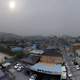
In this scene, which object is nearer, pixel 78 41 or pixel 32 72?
pixel 32 72

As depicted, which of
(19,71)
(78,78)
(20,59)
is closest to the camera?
(78,78)

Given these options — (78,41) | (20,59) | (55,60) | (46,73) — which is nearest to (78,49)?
(78,41)

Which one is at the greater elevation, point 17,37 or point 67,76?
point 17,37

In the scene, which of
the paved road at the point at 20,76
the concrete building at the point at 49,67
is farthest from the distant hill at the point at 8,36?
the paved road at the point at 20,76

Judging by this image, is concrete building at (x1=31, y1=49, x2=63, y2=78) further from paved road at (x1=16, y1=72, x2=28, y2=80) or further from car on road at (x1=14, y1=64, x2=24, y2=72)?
paved road at (x1=16, y1=72, x2=28, y2=80)

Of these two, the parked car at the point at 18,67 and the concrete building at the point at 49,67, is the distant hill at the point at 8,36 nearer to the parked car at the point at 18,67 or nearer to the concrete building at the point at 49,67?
the concrete building at the point at 49,67

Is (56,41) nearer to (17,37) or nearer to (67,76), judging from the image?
(17,37)

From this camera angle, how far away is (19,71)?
22.3 ft

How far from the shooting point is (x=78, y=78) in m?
6.36

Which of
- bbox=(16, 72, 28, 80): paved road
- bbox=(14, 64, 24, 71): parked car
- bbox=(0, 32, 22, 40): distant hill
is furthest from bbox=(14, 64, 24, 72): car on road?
bbox=(0, 32, 22, 40): distant hill

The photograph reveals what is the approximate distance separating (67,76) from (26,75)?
1.19m

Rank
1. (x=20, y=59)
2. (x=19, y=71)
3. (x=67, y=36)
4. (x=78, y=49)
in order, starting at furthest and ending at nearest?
(x=67, y=36), (x=78, y=49), (x=20, y=59), (x=19, y=71)

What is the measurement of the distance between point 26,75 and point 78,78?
1.51 m

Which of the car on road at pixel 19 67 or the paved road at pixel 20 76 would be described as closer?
the paved road at pixel 20 76
